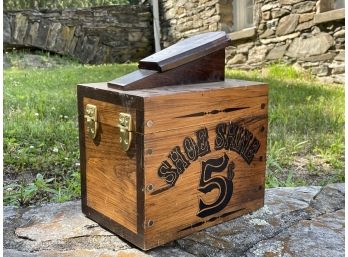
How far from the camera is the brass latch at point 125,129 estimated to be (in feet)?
4.44

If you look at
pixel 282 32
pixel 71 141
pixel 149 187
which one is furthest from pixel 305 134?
pixel 282 32

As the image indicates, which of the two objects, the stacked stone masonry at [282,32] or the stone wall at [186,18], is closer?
the stacked stone masonry at [282,32]

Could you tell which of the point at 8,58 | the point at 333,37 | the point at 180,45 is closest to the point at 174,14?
the point at 8,58

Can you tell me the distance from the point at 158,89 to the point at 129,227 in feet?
1.46

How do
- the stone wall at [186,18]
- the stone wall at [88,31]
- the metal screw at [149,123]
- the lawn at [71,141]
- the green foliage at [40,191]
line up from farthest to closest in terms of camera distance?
the stone wall at [88,31] < the stone wall at [186,18] < the lawn at [71,141] < the green foliage at [40,191] < the metal screw at [149,123]

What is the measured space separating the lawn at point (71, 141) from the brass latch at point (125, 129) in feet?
2.28

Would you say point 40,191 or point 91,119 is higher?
point 91,119

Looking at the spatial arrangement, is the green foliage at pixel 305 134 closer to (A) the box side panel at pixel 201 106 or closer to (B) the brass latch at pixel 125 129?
(A) the box side panel at pixel 201 106

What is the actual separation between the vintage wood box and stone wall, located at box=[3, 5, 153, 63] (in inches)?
241

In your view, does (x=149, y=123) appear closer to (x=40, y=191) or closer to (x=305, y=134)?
(x=40, y=191)

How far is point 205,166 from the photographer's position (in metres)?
1.52

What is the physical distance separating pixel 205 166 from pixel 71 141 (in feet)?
4.43

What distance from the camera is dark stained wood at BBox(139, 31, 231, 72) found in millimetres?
1459

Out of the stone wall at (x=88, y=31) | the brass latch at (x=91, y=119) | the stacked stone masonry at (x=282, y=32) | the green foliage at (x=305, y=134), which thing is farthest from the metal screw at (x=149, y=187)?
the stone wall at (x=88, y=31)
